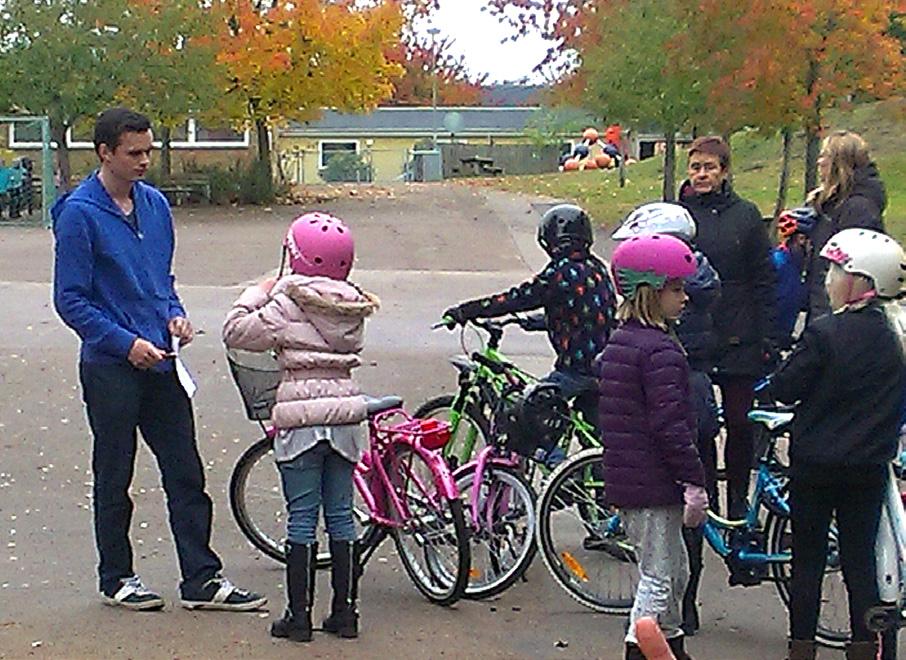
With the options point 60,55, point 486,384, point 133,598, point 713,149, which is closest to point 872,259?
point 713,149

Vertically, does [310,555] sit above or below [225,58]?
below

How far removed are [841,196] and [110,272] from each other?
3597 millimetres

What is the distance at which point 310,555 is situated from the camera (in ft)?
20.7

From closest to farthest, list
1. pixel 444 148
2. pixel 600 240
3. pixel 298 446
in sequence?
pixel 298 446 → pixel 600 240 → pixel 444 148

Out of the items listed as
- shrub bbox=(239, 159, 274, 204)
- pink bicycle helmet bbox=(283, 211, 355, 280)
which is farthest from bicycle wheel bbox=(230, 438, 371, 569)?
shrub bbox=(239, 159, 274, 204)

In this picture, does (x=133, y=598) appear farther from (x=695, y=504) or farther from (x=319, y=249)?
(x=695, y=504)

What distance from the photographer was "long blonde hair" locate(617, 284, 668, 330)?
5574mm

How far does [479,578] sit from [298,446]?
3.85 ft

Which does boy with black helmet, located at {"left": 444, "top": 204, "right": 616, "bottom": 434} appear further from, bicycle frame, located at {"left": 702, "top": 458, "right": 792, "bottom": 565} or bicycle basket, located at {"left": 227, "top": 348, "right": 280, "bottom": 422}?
bicycle basket, located at {"left": 227, "top": 348, "right": 280, "bottom": 422}

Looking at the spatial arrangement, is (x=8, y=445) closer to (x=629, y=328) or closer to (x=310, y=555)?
(x=310, y=555)

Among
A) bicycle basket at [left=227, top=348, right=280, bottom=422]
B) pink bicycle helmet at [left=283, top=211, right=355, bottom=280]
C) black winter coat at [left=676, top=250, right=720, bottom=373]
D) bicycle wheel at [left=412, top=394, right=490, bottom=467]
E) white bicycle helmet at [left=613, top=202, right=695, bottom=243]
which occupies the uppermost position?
white bicycle helmet at [left=613, top=202, right=695, bottom=243]

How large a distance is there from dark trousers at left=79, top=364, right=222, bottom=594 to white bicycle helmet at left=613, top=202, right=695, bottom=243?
192 cm

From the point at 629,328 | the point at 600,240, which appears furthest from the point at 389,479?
the point at 600,240

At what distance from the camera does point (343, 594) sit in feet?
20.8
